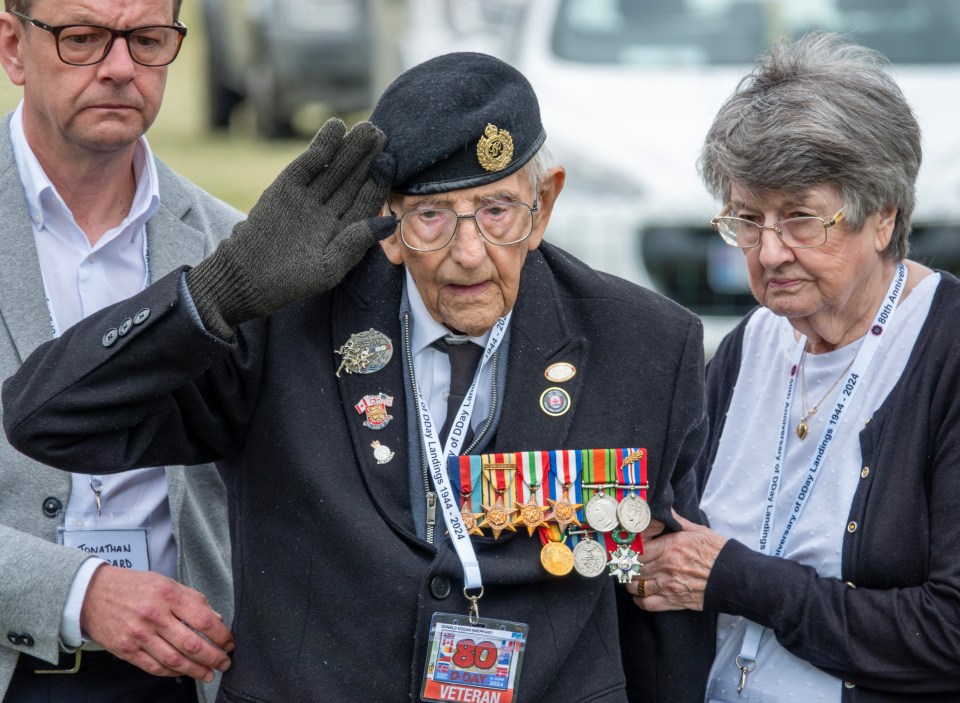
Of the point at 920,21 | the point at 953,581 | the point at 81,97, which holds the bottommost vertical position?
the point at 953,581

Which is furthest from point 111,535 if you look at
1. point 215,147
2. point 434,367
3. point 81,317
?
point 215,147

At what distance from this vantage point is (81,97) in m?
3.10

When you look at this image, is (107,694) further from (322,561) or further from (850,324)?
(850,324)

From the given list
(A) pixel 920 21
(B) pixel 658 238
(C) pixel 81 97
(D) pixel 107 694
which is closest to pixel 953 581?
(D) pixel 107 694

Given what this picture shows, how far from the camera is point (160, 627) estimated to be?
288 centimetres

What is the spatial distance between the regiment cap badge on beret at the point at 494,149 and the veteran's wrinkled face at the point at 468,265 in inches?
1.6

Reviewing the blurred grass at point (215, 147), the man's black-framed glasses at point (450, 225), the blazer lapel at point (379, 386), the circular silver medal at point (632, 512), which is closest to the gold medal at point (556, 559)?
the circular silver medal at point (632, 512)

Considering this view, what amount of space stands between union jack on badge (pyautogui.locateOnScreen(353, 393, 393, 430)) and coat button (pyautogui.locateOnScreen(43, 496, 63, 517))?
735 millimetres

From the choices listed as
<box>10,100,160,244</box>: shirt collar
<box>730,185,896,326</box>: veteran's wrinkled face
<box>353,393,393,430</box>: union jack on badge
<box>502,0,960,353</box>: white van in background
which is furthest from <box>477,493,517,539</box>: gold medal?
<box>502,0,960,353</box>: white van in background

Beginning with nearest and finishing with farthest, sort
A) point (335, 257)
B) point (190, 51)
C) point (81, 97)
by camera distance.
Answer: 1. point (335, 257)
2. point (81, 97)
3. point (190, 51)

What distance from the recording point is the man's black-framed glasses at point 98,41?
3090 millimetres

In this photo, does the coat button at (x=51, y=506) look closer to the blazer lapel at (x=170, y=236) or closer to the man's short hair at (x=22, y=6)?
the blazer lapel at (x=170, y=236)

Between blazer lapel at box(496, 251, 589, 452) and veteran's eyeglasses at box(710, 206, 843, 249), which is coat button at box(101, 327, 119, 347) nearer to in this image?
blazer lapel at box(496, 251, 589, 452)

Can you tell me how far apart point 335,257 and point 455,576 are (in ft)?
2.05
